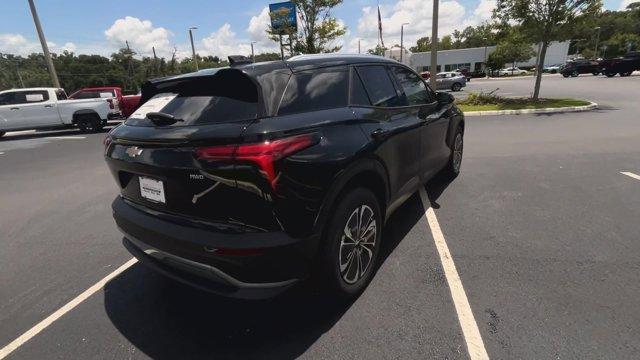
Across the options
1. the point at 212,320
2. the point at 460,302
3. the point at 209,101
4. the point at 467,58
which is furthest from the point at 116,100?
the point at 467,58

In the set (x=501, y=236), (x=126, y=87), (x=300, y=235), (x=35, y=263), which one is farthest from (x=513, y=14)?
(x=126, y=87)

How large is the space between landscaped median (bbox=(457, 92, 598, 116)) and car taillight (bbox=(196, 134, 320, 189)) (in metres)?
12.2

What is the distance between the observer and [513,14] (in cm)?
1330

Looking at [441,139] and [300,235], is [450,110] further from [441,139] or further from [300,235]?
[300,235]

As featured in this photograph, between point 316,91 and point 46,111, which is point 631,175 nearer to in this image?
point 316,91

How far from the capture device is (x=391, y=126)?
3.14 m

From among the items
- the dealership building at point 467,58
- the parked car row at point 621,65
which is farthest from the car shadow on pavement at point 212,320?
the dealership building at point 467,58

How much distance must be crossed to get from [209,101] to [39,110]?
1518 centimetres

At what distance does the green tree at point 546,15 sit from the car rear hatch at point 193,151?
14.4 metres

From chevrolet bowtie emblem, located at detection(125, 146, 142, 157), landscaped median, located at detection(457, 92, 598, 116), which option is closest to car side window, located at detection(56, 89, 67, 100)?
chevrolet bowtie emblem, located at detection(125, 146, 142, 157)

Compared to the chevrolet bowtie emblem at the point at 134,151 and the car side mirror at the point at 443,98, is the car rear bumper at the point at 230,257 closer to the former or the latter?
the chevrolet bowtie emblem at the point at 134,151

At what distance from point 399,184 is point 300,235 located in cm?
147

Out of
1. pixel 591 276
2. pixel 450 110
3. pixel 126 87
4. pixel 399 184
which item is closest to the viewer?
pixel 591 276

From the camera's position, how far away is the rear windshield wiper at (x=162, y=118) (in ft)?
7.75
